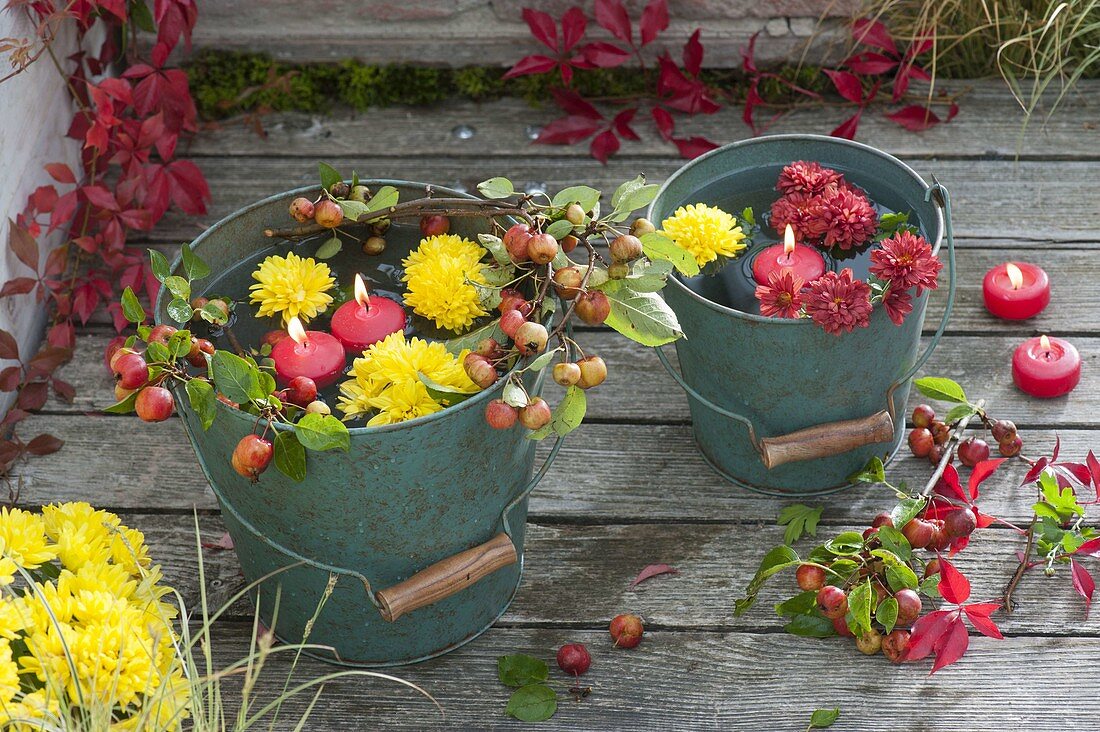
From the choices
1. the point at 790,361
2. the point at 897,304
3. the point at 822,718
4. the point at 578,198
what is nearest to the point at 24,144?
the point at 578,198

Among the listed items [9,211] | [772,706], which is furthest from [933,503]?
[9,211]

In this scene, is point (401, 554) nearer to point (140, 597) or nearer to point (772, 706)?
point (140, 597)

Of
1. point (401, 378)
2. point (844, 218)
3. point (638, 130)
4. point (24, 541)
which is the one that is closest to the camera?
point (24, 541)

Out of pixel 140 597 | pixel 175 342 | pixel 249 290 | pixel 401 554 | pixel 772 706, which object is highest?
pixel 175 342

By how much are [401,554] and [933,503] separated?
2.51 feet

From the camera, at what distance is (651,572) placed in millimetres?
1660

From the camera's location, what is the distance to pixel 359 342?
1.43m

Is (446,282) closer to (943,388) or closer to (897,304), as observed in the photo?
(897,304)

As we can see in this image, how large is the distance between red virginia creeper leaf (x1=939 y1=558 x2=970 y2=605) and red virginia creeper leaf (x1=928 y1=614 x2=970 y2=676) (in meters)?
0.03

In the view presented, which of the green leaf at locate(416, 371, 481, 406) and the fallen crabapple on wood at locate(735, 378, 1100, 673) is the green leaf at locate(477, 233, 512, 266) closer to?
the green leaf at locate(416, 371, 481, 406)

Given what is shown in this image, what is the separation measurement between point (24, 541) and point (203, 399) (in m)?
0.23

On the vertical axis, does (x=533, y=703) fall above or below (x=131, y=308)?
below

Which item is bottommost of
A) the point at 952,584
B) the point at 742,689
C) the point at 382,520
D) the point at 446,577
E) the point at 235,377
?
the point at 742,689

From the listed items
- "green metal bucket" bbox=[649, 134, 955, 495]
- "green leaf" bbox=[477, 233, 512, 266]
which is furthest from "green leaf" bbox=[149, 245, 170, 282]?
"green metal bucket" bbox=[649, 134, 955, 495]
